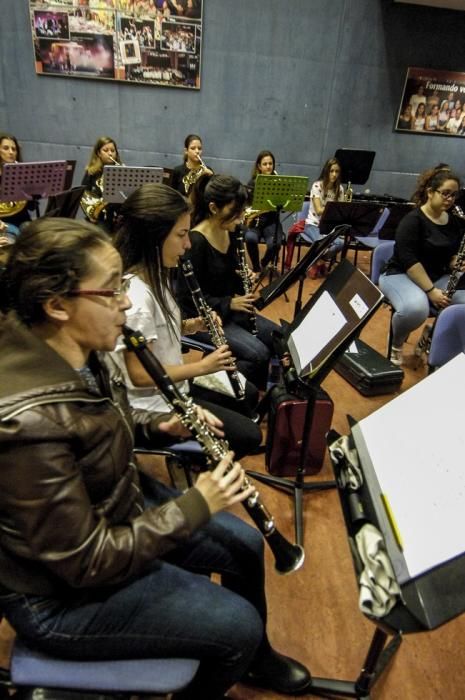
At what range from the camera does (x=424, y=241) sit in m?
3.45

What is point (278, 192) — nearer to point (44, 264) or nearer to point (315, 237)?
point (315, 237)

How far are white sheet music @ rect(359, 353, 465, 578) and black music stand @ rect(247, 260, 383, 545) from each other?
41 centimetres

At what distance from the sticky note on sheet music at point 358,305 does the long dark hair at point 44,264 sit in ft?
3.09

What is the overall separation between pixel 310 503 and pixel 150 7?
6.43 metres

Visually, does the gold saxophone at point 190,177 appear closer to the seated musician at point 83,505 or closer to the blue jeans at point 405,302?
the blue jeans at point 405,302

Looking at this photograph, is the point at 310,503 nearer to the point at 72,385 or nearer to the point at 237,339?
the point at 237,339

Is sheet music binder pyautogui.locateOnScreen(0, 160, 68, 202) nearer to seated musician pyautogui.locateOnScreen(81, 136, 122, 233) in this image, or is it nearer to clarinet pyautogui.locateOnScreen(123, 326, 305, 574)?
seated musician pyautogui.locateOnScreen(81, 136, 122, 233)

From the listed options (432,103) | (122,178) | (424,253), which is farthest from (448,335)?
(432,103)

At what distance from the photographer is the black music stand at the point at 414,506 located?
3.05 feet

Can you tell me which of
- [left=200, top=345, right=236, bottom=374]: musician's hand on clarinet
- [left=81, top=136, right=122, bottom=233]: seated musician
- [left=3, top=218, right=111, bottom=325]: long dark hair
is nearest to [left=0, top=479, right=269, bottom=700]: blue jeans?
[left=3, top=218, right=111, bottom=325]: long dark hair

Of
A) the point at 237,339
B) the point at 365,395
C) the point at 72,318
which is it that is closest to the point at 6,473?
the point at 72,318

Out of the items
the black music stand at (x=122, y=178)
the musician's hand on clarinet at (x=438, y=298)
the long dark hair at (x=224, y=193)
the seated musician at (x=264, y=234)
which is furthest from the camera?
the seated musician at (x=264, y=234)

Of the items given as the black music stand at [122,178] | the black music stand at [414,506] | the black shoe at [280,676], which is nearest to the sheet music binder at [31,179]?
the black music stand at [122,178]

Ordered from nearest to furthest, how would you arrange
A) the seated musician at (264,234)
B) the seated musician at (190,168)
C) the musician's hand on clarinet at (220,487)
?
the musician's hand on clarinet at (220,487) → the seated musician at (264,234) → the seated musician at (190,168)
